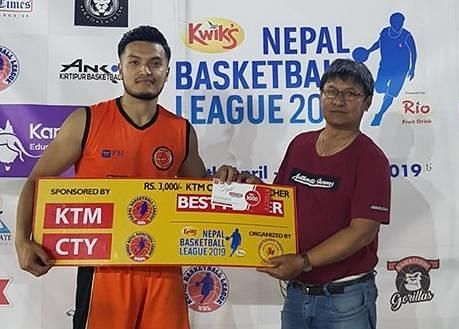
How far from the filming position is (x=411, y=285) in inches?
81.8

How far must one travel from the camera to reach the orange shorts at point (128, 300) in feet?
4.93

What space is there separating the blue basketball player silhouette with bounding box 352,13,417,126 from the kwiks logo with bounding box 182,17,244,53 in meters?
0.43

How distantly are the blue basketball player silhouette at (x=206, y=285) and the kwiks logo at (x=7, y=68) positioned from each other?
3.03 ft

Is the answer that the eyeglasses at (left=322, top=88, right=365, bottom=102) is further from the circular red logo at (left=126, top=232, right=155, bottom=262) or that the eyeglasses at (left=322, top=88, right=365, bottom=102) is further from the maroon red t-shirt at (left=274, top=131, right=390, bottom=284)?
the circular red logo at (left=126, top=232, right=155, bottom=262)

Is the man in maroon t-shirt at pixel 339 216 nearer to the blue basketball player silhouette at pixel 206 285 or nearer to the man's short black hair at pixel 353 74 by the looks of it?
the man's short black hair at pixel 353 74

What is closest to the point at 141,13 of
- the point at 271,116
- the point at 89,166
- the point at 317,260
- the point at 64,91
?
the point at 64,91

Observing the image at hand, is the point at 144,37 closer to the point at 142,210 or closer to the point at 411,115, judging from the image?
the point at 142,210

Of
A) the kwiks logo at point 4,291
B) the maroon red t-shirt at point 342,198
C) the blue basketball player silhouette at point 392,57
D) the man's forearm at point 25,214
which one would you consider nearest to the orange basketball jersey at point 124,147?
the man's forearm at point 25,214

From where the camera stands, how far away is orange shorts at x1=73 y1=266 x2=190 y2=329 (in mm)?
1503

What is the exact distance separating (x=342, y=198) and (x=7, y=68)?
1.19 meters

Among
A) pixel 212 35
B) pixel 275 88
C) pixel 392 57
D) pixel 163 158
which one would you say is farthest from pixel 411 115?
pixel 163 158

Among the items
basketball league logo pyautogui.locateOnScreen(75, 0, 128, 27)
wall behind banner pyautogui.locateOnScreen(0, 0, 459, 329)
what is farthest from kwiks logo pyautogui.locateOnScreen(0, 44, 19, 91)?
basketball league logo pyautogui.locateOnScreen(75, 0, 128, 27)

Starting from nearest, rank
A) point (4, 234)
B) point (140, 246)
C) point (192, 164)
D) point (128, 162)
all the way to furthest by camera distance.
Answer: point (140, 246), point (128, 162), point (192, 164), point (4, 234)

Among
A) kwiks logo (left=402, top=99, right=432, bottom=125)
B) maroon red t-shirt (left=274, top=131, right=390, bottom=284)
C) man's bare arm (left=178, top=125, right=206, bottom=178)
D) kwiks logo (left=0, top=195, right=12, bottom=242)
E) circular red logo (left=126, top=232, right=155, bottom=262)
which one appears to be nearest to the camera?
circular red logo (left=126, top=232, right=155, bottom=262)
